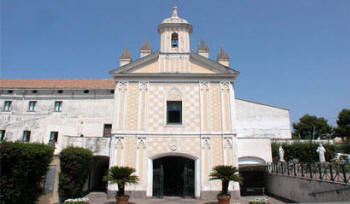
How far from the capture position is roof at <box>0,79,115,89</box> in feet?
86.1

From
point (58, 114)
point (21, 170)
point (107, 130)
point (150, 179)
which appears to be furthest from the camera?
point (58, 114)

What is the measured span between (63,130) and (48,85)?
5.77m

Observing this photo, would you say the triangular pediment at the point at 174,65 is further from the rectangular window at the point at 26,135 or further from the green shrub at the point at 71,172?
the rectangular window at the point at 26,135

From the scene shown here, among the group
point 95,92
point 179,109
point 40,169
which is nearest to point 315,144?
point 179,109

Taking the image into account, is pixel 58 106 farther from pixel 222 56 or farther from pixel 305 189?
pixel 305 189

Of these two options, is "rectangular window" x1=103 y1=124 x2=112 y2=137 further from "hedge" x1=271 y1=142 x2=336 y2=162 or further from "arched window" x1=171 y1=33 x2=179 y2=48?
"hedge" x1=271 y1=142 x2=336 y2=162

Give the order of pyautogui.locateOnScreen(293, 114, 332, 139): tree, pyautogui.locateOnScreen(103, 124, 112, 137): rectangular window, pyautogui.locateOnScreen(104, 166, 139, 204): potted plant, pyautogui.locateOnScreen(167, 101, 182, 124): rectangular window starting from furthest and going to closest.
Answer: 1. pyautogui.locateOnScreen(293, 114, 332, 139): tree
2. pyautogui.locateOnScreen(103, 124, 112, 137): rectangular window
3. pyautogui.locateOnScreen(167, 101, 182, 124): rectangular window
4. pyautogui.locateOnScreen(104, 166, 139, 204): potted plant

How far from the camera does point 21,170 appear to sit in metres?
9.88

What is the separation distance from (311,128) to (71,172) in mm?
48719

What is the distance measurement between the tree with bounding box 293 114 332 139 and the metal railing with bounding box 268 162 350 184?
1376 inches

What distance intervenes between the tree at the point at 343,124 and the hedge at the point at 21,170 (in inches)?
2016

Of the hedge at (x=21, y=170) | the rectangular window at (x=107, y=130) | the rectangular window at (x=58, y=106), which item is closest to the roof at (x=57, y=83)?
the rectangular window at (x=58, y=106)

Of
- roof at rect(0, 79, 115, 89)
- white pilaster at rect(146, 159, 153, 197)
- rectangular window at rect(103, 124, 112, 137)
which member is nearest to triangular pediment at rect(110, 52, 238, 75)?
white pilaster at rect(146, 159, 153, 197)

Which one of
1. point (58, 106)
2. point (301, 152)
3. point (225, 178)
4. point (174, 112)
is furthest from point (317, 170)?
point (58, 106)
